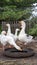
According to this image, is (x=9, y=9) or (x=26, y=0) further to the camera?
(x=26, y=0)

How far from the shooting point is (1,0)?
22.6ft

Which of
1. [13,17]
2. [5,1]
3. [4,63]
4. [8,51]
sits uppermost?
[5,1]

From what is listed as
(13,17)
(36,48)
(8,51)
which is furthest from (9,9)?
(8,51)

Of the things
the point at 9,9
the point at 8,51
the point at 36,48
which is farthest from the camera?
the point at 9,9

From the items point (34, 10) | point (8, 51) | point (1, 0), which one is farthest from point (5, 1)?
point (8, 51)

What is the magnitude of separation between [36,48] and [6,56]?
894 mm

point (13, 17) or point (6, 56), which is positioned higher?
point (13, 17)

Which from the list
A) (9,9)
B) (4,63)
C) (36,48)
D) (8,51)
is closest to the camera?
(4,63)

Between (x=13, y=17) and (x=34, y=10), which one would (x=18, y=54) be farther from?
(x=34, y=10)

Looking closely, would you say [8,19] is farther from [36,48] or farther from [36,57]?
[36,57]

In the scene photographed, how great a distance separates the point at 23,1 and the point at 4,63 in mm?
3958

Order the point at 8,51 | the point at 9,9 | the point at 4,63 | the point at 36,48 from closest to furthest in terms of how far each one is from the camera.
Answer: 1. the point at 4,63
2. the point at 8,51
3. the point at 36,48
4. the point at 9,9

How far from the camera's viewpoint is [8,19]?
7.01m

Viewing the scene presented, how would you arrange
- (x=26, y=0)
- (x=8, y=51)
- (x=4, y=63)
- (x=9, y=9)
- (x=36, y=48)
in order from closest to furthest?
(x=4, y=63) < (x=8, y=51) < (x=36, y=48) < (x=9, y=9) < (x=26, y=0)
